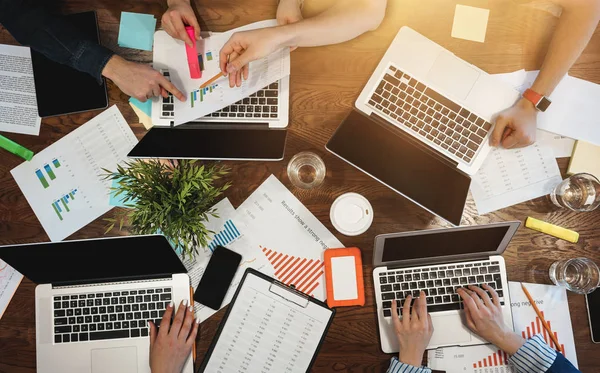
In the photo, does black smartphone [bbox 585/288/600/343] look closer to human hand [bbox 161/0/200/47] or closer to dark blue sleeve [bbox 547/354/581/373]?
dark blue sleeve [bbox 547/354/581/373]

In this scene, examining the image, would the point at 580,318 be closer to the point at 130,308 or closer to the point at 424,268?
the point at 424,268

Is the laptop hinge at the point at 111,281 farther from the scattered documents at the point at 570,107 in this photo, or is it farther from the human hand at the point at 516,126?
the scattered documents at the point at 570,107

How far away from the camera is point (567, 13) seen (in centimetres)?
130

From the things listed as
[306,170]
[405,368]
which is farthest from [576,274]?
[306,170]

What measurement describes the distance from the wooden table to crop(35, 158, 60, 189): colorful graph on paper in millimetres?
60

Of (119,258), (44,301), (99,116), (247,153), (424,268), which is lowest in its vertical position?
(424,268)

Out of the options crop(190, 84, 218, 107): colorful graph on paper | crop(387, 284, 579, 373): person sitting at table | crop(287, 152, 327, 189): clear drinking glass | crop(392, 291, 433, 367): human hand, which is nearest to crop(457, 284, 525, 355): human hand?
crop(387, 284, 579, 373): person sitting at table

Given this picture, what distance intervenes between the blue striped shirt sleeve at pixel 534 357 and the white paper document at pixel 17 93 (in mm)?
1529

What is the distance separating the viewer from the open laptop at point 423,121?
130 cm

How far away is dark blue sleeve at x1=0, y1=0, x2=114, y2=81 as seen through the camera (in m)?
1.32

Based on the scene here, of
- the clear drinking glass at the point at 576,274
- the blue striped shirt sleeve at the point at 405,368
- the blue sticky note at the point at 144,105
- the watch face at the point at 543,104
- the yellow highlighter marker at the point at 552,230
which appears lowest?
the blue striped shirt sleeve at the point at 405,368

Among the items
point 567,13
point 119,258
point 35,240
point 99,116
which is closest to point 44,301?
point 35,240

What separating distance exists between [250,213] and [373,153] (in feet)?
1.30

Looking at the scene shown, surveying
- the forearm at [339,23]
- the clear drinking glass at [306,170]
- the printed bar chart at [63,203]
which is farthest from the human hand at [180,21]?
the printed bar chart at [63,203]
